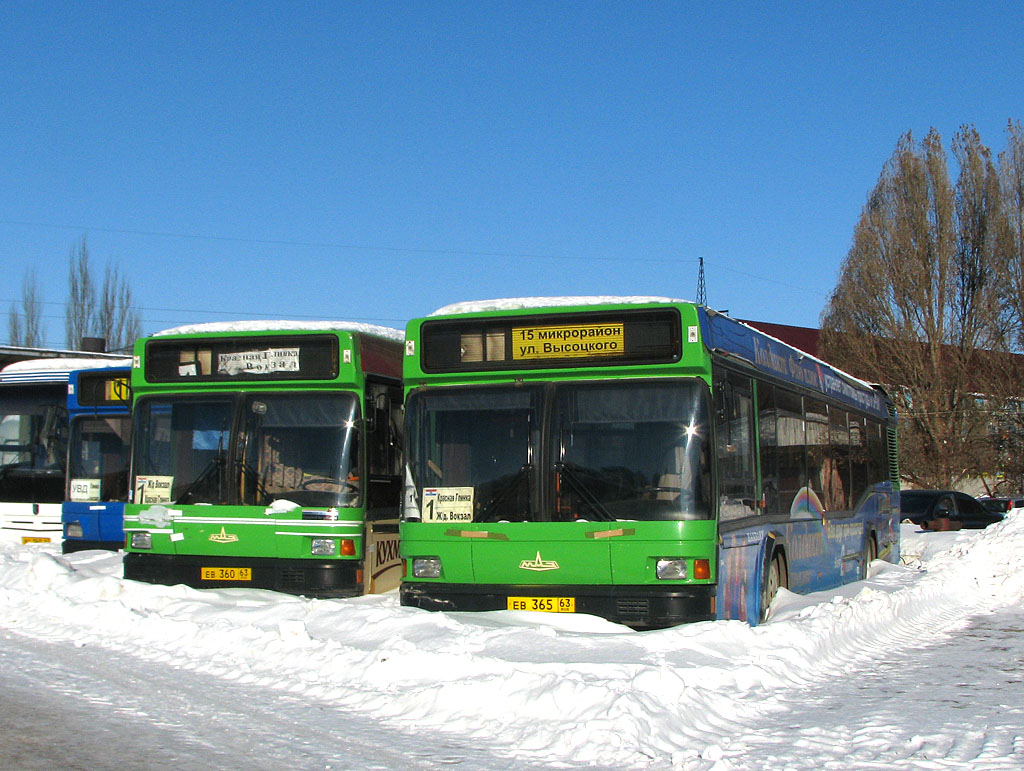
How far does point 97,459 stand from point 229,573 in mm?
5882

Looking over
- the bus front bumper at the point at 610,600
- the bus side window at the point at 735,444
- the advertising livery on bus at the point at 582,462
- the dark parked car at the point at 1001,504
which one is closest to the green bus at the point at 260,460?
the advertising livery on bus at the point at 582,462

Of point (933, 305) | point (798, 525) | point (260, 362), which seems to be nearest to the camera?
point (260, 362)

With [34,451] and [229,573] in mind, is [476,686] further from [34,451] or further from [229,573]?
[34,451]

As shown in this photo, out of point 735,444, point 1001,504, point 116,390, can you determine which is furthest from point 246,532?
point 1001,504

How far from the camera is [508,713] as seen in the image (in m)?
6.87

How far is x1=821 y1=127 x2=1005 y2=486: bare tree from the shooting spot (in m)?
44.3

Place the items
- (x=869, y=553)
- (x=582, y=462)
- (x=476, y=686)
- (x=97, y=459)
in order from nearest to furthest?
(x=476, y=686) < (x=582, y=462) < (x=97, y=459) < (x=869, y=553)

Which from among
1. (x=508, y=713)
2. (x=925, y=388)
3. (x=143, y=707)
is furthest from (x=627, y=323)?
(x=925, y=388)

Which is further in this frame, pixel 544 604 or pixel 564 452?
pixel 544 604

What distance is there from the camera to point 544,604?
9.84m

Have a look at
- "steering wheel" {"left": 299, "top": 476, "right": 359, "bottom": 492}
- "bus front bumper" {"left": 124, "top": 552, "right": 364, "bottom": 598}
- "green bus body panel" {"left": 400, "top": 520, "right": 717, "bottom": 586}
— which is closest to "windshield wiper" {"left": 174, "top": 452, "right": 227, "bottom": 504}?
"bus front bumper" {"left": 124, "top": 552, "right": 364, "bottom": 598}

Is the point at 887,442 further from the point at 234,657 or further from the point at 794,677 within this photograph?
the point at 234,657

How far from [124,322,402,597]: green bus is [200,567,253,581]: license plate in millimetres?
14

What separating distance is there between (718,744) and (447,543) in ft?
13.6
